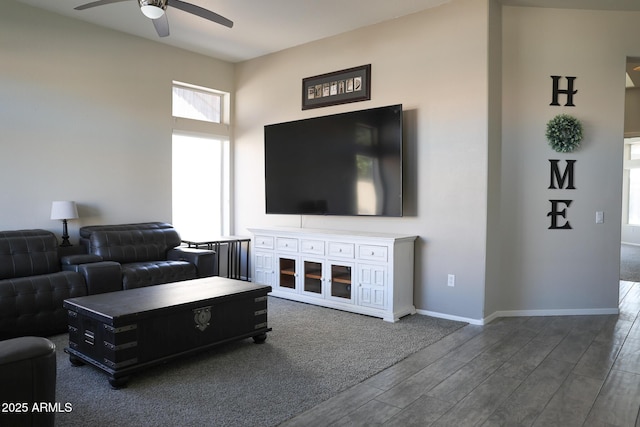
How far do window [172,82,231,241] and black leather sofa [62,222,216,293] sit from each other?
2.14ft

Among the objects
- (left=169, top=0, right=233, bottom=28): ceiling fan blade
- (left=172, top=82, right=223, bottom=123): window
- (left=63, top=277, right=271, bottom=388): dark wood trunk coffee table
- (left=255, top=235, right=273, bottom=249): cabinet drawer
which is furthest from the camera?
(left=172, top=82, right=223, bottom=123): window

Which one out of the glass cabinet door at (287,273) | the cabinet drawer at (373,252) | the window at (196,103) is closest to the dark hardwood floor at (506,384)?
the cabinet drawer at (373,252)

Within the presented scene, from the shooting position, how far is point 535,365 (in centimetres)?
309

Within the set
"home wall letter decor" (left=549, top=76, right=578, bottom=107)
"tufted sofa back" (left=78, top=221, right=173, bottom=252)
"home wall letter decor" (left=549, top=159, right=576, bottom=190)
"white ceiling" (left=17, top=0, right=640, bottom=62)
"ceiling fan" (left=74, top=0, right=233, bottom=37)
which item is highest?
"white ceiling" (left=17, top=0, right=640, bottom=62)

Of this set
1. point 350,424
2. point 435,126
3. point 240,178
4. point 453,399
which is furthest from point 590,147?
point 240,178

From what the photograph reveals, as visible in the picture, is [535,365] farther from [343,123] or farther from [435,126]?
[343,123]

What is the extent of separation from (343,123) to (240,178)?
80.9 inches

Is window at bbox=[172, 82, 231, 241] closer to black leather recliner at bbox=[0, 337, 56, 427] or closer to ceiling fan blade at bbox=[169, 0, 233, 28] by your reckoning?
ceiling fan blade at bbox=[169, 0, 233, 28]

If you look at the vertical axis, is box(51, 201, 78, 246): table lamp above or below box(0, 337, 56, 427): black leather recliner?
above

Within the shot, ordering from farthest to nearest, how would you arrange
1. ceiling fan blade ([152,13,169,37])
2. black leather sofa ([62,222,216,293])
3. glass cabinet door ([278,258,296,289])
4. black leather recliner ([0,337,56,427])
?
1. glass cabinet door ([278,258,296,289])
2. black leather sofa ([62,222,216,293])
3. ceiling fan blade ([152,13,169,37])
4. black leather recliner ([0,337,56,427])

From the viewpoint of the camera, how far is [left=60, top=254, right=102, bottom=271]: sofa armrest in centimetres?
407

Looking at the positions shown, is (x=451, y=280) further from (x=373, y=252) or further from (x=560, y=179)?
(x=560, y=179)

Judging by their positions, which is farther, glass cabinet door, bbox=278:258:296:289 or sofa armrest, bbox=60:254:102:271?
glass cabinet door, bbox=278:258:296:289

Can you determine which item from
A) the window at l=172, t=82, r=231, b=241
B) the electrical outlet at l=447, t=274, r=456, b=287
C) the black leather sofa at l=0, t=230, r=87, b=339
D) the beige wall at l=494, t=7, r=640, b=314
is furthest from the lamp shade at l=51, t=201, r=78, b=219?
the beige wall at l=494, t=7, r=640, b=314
